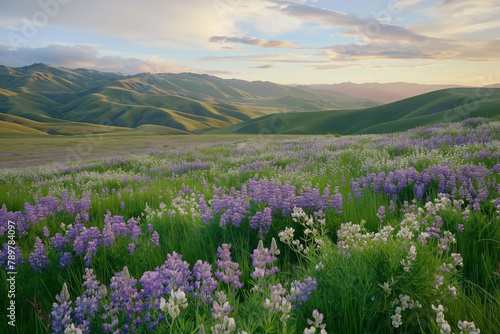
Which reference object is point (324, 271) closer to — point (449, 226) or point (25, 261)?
point (449, 226)

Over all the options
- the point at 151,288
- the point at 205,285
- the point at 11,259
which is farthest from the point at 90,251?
the point at 205,285

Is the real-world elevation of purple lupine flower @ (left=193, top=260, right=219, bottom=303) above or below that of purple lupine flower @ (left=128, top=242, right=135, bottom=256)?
above

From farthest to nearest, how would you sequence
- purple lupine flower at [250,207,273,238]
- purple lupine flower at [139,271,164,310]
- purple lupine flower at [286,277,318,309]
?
purple lupine flower at [250,207,273,238], purple lupine flower at [286,277,318,309], purple lupine flower at [139,271,164,310]

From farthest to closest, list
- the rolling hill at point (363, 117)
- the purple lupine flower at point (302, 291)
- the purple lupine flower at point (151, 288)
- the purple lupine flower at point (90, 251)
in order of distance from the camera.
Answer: the rolling hill at point (363, 117), the purple lupine flower at point (90, 251), the purple lupine flower at point (302, 291), the purple lupine flower at point (151, 288)

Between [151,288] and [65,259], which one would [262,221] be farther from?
[65,259]

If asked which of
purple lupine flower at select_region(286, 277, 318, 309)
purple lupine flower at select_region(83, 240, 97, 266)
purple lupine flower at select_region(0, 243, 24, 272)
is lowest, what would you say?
purple lupine flower at select_region(0, 243, 24, 272)

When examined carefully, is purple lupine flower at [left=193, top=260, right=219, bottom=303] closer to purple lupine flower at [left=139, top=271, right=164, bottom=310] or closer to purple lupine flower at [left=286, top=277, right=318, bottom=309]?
purple lupine flower at [left=139, top=271, right=164, bottom=310]

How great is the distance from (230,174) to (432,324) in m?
8.10

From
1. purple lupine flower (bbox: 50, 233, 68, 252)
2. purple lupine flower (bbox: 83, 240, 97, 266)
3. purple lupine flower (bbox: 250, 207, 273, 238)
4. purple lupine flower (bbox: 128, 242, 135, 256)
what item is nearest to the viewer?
purple lupine flower (bbox: 83, 240, 97, 266)

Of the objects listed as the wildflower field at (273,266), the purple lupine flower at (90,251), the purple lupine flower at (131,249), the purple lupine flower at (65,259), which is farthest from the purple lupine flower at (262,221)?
the purple lupine flower at (65,259)

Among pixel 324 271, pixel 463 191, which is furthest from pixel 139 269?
pixel 463 191

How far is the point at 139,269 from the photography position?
3.61 metres

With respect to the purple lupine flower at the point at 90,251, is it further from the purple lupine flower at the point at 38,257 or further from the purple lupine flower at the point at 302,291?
the purple lupine flower at the point at 302,291

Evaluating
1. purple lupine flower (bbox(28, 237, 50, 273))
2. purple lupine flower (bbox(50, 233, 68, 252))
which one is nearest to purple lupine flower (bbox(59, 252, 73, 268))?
purple lupine flower (bbox(28, 237, 50, 273))
